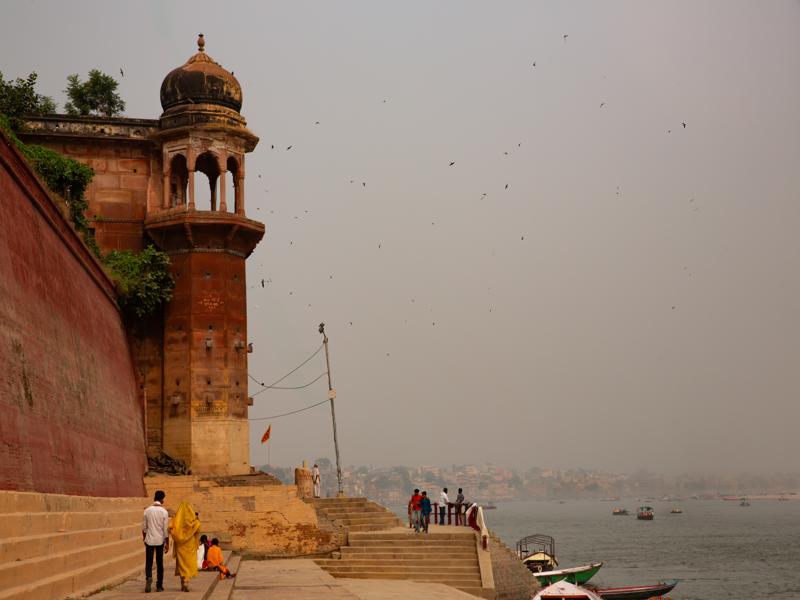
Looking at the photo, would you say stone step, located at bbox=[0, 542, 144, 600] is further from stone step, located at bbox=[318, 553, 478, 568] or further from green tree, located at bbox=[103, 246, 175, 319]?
green tree, located at bbox=[103, 246, 175, 319]

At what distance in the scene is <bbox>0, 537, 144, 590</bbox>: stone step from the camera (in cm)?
1284

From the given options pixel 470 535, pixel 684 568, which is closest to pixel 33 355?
pixel 470 535

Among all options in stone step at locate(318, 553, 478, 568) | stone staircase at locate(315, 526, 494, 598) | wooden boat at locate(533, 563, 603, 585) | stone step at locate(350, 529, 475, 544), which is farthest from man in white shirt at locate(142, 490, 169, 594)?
wooden boat at locate(533, 563, 603, 585)

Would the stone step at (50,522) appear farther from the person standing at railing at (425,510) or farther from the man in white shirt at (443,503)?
the man in white shirt at (443,503)

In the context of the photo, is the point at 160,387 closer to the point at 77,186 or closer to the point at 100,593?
the point at 77,186

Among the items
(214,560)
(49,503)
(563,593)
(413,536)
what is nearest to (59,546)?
(49,503)

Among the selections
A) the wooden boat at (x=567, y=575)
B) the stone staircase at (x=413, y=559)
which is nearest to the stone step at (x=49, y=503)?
the stone staircase at (x=413, y=559)

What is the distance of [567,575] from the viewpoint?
51.2 meters

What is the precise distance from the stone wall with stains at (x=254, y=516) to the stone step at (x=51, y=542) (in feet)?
32.5

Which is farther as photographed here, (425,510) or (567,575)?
(567,575)

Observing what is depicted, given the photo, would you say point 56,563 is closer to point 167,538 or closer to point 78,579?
point 78,579

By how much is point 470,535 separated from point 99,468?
1219 cm

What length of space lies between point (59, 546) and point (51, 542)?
555 millimetres

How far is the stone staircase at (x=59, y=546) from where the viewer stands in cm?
1302
